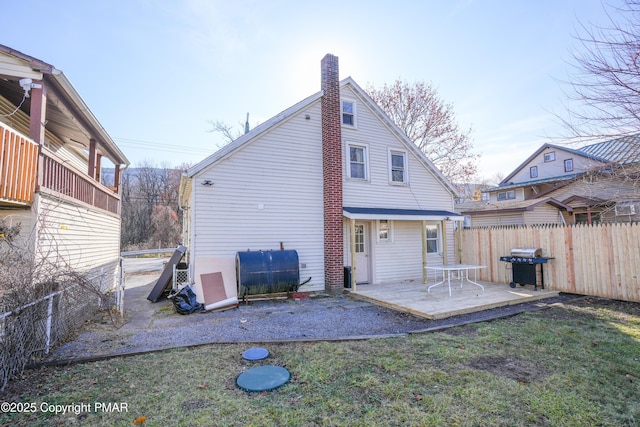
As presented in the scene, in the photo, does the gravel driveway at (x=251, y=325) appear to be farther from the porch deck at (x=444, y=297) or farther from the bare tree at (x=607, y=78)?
the bare tree at (x=607, y=78)

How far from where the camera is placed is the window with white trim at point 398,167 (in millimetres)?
11844

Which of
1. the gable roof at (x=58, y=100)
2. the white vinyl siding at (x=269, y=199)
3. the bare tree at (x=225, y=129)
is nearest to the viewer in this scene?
the gable roof at (x=58, y=100)

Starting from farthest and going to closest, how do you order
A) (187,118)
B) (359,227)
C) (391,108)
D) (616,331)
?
1. (391,108)
2. (187,118)
3. (359,227)
4. (616,331)

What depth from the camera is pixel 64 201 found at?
674 centimetres

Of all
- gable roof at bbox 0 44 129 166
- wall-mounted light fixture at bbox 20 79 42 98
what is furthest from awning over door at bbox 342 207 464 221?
wall-mounted light fixture at bbox 20 79 42 98

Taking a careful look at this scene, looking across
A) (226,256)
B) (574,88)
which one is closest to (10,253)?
(226,256)

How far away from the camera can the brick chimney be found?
980 cm

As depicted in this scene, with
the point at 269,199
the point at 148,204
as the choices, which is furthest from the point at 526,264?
the point at 148,204

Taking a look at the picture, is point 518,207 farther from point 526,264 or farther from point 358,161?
point 358,161

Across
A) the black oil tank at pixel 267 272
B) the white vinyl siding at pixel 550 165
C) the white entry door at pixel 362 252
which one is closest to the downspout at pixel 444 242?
the white entry door at pixel 362 252

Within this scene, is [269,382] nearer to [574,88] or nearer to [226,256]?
[226,256]

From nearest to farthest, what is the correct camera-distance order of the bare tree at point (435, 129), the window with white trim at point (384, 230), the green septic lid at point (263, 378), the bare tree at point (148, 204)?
the green septic lid at point (263, 378), the window with white trim at point (384, 230), the bare tree at point (435, 129), the bare tree at point (148, 204)

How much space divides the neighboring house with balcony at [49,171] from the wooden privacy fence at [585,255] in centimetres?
1179

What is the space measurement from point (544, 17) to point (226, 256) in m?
10.3
